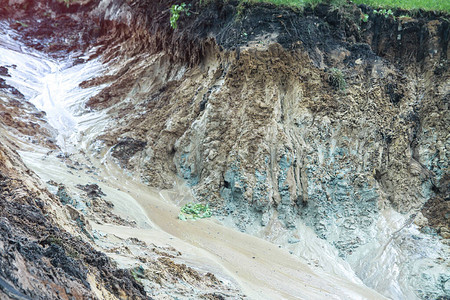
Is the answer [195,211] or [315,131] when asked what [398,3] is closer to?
[315,131]

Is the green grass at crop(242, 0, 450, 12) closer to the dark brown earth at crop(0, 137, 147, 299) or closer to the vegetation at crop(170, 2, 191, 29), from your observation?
the vegetation at crop(170, 2, 191, 29)

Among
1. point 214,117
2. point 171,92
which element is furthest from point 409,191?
point 171,92

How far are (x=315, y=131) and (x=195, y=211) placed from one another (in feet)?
12.3

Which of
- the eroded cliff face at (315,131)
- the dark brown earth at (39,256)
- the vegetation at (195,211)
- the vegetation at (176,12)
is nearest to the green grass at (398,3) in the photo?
the eroded cliff face at (315,131)

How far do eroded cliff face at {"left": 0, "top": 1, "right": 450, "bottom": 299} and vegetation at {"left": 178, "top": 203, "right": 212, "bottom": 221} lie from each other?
32 cm

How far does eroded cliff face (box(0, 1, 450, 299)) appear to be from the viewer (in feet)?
33.3

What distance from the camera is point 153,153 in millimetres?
12125

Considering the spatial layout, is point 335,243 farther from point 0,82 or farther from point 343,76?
point 0,82

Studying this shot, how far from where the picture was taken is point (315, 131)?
11289mm

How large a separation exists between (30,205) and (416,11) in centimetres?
1311

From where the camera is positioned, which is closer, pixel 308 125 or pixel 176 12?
pixel 308 125

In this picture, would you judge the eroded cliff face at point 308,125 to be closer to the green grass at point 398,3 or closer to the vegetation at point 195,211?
the vegetation at point 195,211

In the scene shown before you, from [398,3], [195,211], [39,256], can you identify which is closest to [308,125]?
[195,211]

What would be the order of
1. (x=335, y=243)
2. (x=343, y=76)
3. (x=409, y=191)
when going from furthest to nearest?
(x=343, y=76), (x=409, y=191), (x=335, y=243)
